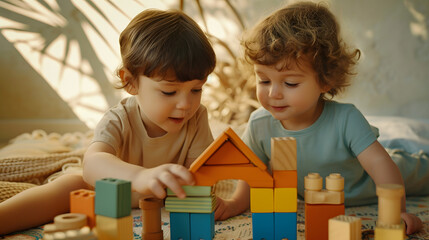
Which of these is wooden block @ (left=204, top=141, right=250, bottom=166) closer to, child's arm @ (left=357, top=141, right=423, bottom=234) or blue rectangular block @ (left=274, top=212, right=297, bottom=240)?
blue rectangular block @ (left=274, top=212, right=297, bottom=240)

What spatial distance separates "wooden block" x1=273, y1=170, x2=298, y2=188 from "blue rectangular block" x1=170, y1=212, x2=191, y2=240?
0.19 m

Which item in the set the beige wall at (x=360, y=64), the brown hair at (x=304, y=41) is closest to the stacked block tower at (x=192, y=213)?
the brown hair at (x=304, y=41)

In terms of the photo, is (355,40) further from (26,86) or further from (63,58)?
(26,86)

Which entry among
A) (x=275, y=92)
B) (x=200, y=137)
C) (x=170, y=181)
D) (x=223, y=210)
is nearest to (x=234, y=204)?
(x=223, y=210)

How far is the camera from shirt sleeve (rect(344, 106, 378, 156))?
113 centimetres

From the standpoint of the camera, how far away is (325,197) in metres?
0.80

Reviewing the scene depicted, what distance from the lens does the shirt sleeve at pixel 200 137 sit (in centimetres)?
122

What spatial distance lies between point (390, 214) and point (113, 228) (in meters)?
0.46

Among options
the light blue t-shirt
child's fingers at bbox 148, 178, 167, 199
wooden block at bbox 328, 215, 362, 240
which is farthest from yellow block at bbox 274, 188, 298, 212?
the light blue t-shirt

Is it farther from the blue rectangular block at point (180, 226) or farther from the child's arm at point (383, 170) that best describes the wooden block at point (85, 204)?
the child's arm at point (383, 170)

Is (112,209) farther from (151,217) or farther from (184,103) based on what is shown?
(184,103)

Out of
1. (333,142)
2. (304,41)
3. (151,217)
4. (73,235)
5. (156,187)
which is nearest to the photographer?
(73,235)

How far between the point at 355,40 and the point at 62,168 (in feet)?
5.79

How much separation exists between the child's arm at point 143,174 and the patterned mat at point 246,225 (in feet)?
0.59
